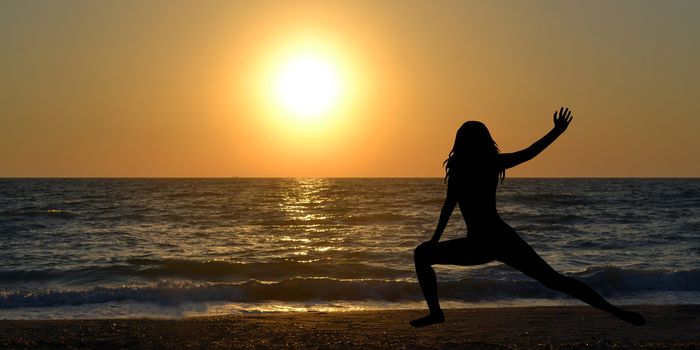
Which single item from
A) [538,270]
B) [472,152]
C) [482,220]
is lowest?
[538,270]

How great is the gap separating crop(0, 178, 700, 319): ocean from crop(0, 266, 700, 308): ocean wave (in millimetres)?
42

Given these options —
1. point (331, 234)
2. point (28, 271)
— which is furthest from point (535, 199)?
point (28, 271)

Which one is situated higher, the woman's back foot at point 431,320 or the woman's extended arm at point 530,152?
the woman's extended arm at point 530,152

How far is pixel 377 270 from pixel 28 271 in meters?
8.76

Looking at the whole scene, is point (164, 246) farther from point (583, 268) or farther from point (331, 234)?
point (583, 268)

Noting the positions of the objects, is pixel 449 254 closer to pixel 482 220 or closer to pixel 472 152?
pixel 482 220

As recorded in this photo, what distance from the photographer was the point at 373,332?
37.9ft

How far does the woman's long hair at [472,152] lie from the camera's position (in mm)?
6438

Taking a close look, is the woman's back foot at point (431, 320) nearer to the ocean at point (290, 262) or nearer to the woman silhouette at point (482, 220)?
the woman silhouette at point (482, 220)

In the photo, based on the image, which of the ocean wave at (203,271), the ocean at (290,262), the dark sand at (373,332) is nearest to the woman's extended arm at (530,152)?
the dark sand at (373,332)

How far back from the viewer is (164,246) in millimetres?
25266

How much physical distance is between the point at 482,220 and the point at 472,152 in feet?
1.88

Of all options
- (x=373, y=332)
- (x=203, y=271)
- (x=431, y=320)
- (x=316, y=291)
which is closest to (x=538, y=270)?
(x=431, y=320)

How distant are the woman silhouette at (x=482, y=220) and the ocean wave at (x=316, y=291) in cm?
973
